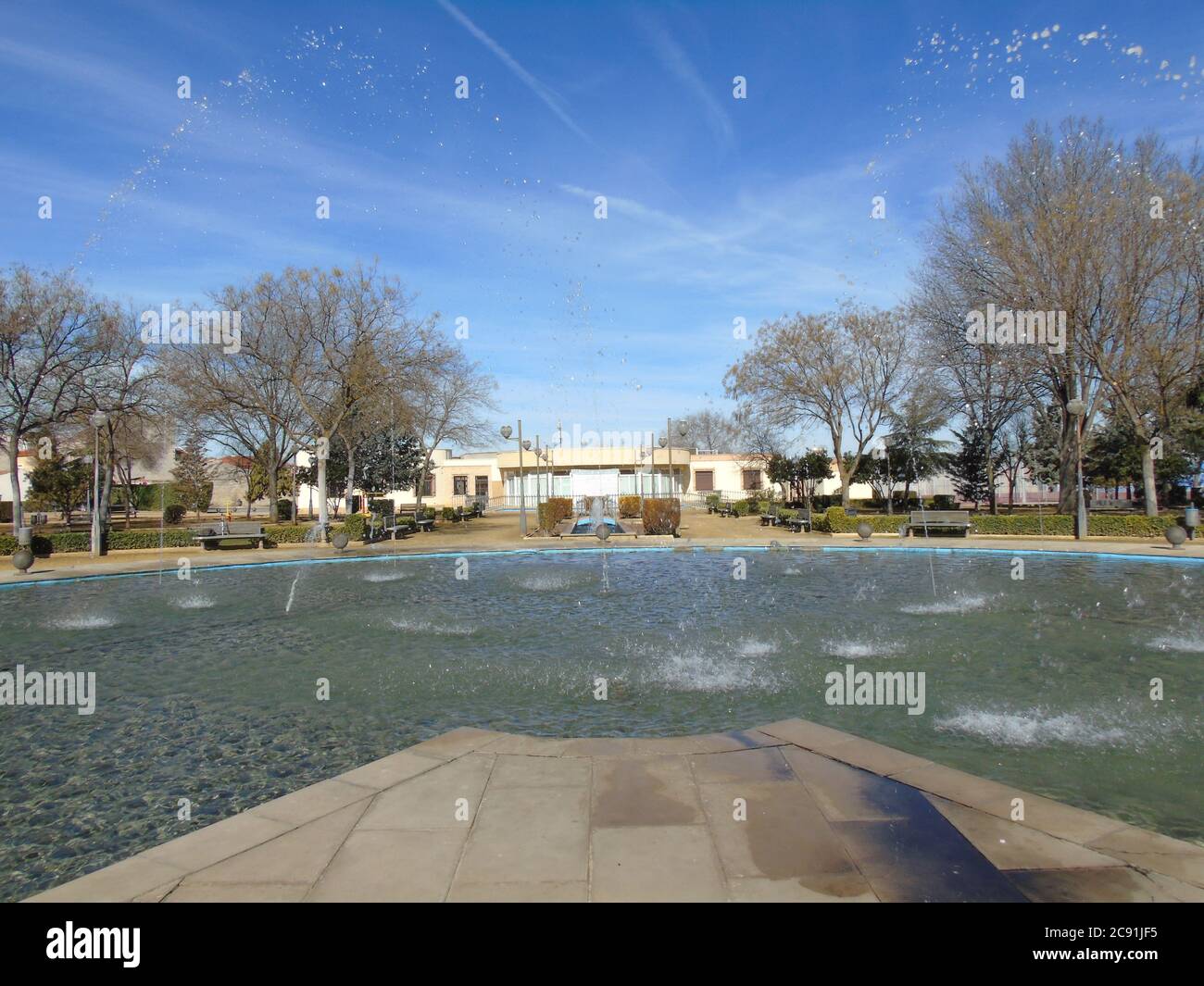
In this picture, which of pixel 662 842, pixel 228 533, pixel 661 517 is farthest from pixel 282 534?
pixel 662 842

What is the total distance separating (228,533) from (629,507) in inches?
764

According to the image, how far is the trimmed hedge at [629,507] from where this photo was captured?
38156mm

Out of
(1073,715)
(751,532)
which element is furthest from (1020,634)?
(751,532)

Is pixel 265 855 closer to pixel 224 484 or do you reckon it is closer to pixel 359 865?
pixel 359 865

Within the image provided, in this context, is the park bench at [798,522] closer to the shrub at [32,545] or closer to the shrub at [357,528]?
the shrub at [357,528]

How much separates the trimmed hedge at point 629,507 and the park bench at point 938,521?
14.7 m

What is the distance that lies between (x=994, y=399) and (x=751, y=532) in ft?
43.3

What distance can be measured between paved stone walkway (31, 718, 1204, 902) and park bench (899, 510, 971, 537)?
70.9 ft

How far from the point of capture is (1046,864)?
3.64m
